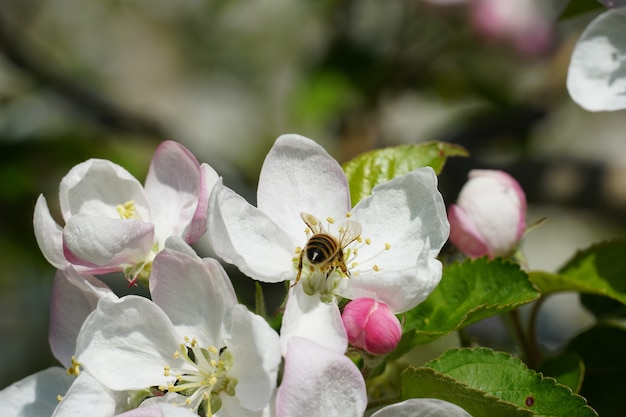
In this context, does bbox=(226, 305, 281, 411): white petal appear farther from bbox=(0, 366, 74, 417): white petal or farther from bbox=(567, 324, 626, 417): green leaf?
bbox=(567, 324, 626, 417): green leaf

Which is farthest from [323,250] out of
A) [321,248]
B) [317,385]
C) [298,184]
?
Answer: [317,385]

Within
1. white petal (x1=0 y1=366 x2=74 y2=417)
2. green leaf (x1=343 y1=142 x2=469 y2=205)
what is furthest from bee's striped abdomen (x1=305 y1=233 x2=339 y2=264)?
white petal (x1=0 y1=366 x2=74 y2=417)

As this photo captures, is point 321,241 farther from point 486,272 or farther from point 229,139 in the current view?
point 229,139

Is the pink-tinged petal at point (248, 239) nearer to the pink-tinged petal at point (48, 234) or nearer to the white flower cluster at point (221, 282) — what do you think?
the white flower cluster at point (221, 282)

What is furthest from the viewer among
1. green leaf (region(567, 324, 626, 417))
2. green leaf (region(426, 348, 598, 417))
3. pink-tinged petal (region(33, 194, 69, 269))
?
green leaf (region(567, 324, 626, 417))

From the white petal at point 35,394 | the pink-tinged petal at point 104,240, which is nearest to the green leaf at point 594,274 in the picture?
the pink-tinged petal at point 104,240

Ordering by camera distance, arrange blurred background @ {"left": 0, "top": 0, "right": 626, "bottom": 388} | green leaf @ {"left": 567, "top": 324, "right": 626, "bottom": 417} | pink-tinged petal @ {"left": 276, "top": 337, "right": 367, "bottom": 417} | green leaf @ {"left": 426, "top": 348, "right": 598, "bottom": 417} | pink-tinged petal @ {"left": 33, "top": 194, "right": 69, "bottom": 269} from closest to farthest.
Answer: pink-tinged petal @ {"left": 276, "top": 337, "right": 367, "bottom": 417}
green leaf @ {"left": 426, "top": 348, "right": 598, "bottom": 417}
pink-tinged petal @ {"left": 33, "top": 194, "right": 69, "bottom": 269}
green leaf @ {"left": 567, "top": 324, "right": 626, "bottom": 417}
blurred background @ {"left": 0, "top": 0, "right": 626, "bottom": 388}
